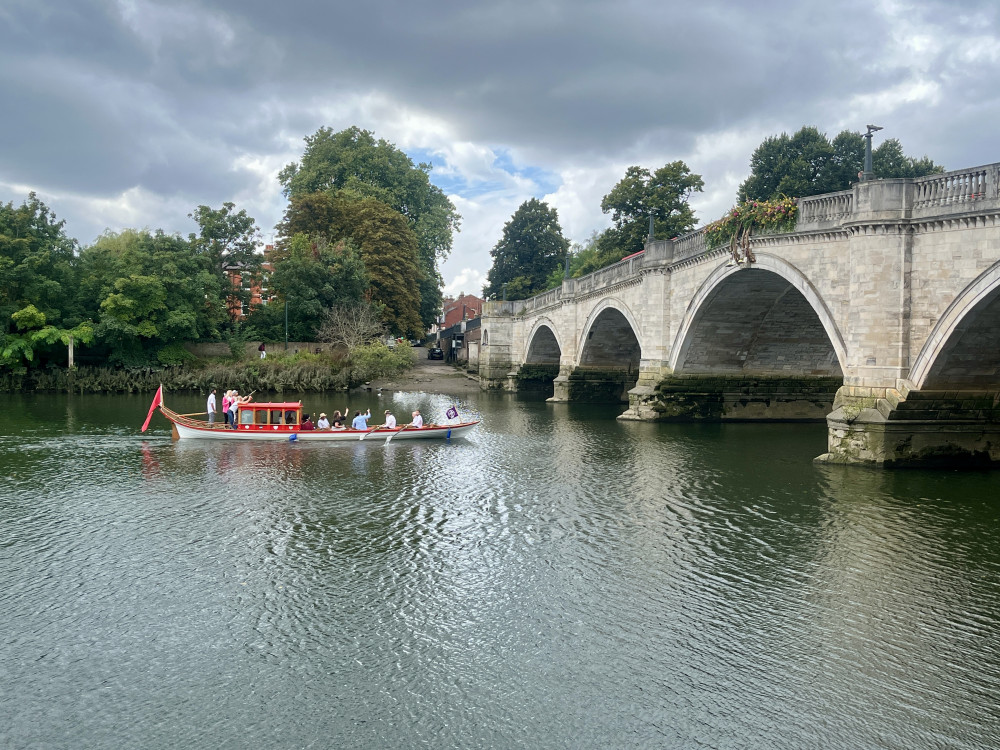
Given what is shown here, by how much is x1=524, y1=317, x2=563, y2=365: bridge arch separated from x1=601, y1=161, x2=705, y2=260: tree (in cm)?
738

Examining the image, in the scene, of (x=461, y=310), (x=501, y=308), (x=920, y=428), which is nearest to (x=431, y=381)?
(x=501, y=308)

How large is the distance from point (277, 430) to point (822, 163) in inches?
1496

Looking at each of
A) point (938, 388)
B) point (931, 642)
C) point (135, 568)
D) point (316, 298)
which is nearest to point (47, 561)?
point (135, 568)

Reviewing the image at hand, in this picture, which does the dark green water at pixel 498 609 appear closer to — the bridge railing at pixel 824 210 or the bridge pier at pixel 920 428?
the bridge pier at pixel 920 428

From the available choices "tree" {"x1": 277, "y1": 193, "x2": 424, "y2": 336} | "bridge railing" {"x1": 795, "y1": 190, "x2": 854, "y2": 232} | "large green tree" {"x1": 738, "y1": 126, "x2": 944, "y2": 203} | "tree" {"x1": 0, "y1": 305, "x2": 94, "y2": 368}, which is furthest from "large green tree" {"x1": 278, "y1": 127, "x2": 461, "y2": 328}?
"bridge railing" {"x1": 795, "y1": 190, "x2": 854, "y2": 232}

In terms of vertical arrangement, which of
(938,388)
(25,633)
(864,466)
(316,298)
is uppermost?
(316,298)

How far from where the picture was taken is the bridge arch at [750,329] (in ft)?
79.8

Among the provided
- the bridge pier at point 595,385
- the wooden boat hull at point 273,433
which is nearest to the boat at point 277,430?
the wooden boat hull at point 273,433

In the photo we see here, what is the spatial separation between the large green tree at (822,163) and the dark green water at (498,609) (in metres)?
32.7

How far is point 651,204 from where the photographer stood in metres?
48.6

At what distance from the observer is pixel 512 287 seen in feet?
226

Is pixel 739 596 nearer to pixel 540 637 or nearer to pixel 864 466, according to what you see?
pixel 540 637

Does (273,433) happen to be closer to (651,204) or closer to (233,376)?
(233,376)

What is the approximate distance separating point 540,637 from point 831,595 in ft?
13.6
